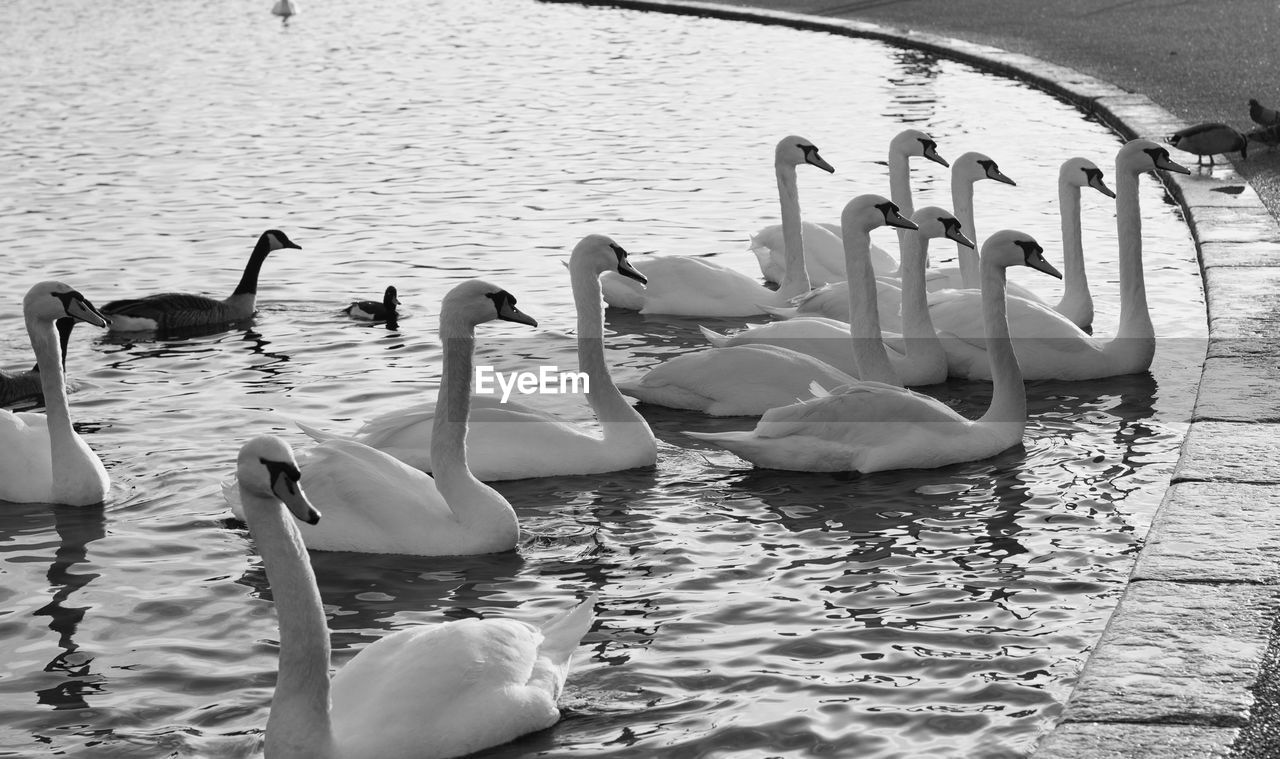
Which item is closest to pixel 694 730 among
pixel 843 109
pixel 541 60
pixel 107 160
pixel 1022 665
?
pixel 1022 665

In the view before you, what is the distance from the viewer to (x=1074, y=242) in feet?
33.8

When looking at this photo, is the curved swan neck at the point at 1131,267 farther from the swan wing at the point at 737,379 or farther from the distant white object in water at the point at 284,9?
the distant white object in water at the point at 284,9

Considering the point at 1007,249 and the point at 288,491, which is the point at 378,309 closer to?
the point at 1007,249

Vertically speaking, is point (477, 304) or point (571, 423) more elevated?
point (477, 304)

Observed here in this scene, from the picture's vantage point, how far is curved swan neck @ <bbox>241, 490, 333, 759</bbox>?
16.2ft

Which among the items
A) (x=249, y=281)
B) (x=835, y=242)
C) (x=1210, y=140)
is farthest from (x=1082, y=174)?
(x=249, y=281)

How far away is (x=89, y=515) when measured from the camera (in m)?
7.77

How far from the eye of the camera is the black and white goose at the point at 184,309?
10867 millimetres

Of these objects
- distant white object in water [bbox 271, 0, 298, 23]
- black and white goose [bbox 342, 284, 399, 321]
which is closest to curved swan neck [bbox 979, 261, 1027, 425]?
black and white goose [bbox 342, 284, 399, 321]

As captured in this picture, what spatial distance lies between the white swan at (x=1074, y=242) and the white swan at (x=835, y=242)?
4.37 feet

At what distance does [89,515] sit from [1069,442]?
4.54m

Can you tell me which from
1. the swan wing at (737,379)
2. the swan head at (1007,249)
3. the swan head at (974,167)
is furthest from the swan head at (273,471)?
the swan head at (974,167)

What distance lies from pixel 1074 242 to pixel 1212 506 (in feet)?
12.3

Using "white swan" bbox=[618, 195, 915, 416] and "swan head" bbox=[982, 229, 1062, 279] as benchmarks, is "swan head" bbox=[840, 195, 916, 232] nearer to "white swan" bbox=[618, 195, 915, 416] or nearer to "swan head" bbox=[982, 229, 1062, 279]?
"white swan" bbox=[618, 195, 915, 416]
